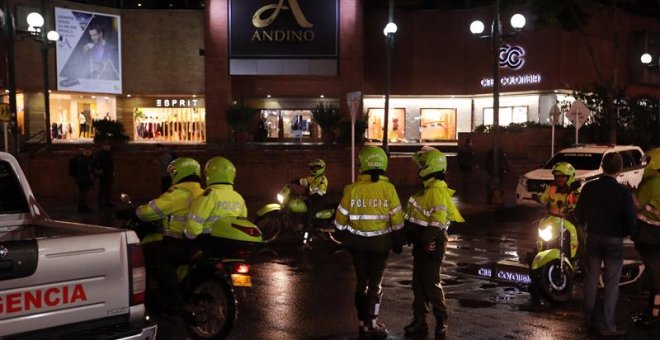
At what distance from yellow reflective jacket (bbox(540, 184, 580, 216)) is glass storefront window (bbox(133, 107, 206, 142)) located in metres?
32.6

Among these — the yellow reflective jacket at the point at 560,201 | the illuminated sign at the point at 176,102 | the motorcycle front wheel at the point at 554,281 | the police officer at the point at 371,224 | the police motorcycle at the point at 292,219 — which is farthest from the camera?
the illuminated sign at the point at 176,102

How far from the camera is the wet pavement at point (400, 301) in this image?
7863mm

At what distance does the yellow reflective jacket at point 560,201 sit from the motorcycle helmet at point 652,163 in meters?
1.21

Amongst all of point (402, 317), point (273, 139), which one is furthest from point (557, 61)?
point (402, 317)

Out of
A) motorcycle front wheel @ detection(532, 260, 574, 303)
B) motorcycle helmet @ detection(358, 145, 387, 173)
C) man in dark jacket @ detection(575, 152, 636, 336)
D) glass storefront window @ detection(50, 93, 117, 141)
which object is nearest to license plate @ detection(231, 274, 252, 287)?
motorcycle helmet @ detection(358, 145, 387, 173)

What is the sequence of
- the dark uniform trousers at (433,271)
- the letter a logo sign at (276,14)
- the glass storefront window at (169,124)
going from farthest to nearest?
the glass storefront window at (169,124) → the letter a logo sign at (276,14) → the dark uniform trousers at (433,271)

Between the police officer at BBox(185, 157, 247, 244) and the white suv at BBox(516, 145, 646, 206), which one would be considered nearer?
the police officer at BBox(185, 157, 247, 244)

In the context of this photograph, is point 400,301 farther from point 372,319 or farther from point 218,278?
point 218,278

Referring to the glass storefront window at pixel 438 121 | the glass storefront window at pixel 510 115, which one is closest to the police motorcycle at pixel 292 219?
the glass storefront window at pixel 510 115

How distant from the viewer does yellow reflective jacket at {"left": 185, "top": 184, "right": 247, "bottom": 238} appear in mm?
7031

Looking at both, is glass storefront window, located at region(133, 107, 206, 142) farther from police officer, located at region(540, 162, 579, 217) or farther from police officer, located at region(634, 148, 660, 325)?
police officer, located at region(634, 148, 660, 325)

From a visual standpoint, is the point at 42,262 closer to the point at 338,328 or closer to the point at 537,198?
the point at 338,328

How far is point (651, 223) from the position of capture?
778cm

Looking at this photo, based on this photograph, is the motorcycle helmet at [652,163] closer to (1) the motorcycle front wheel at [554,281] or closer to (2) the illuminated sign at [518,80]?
(1) the motorcycle front wheel at [554,281]
